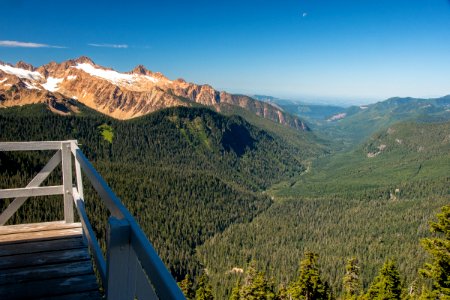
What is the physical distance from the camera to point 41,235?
6230 mm

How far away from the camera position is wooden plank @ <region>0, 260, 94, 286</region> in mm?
4458

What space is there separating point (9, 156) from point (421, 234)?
623 ft

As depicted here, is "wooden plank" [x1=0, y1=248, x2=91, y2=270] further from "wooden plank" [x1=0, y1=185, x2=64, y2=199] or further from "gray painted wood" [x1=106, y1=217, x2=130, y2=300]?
"gray painted wood" [x1=106, y1=217, x2=130, y2=300]

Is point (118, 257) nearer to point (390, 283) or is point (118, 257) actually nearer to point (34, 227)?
point (34, 227)

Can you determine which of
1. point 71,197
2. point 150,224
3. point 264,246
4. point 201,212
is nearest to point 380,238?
point 264,246

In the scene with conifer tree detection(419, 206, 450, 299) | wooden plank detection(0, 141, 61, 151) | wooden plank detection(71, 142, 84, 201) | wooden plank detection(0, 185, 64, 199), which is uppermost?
wooden plank detection(0, 141, 61, 151)

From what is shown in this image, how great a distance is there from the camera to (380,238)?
173 m

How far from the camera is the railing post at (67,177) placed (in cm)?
688

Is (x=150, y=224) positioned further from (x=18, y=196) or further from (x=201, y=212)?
(x=18, y=196)

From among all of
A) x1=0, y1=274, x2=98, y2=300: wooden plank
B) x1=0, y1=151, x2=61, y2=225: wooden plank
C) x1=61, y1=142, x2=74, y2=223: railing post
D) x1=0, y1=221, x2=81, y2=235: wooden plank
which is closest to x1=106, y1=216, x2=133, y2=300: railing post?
x1=0, y1=274, x2=98, y2=300: wooden plank

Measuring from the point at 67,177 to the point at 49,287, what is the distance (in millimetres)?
3161

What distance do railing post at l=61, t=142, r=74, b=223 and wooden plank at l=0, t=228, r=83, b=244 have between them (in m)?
0.58

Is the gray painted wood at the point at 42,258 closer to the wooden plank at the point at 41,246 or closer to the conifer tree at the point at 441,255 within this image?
the wooden plank at the point at 41,246

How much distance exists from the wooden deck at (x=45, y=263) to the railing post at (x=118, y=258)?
1.90 metres
